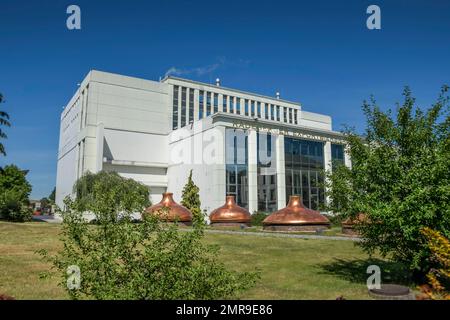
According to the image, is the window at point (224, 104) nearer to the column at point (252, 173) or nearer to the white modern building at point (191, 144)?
the white modern building at point (191, 144)

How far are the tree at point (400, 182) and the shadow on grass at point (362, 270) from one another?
0.68 metres

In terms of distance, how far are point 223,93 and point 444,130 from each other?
5645 cm

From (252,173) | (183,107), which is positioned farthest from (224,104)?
(252,173)

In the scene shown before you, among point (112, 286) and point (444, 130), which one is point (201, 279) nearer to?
point (112, 286)

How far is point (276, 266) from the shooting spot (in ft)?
38.5

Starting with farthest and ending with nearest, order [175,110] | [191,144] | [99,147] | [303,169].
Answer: [175,110] → [99,147] → [191,144] → [303,169]

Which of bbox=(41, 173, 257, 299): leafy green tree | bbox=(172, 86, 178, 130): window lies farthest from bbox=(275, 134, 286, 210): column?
bbox=(41, 173, 257, 299): leafy green tree

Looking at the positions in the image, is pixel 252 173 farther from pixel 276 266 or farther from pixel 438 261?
pixel 438 261

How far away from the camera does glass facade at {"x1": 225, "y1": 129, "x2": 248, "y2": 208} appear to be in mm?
40625

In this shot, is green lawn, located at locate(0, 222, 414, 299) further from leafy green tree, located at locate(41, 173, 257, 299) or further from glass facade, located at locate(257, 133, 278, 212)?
glass facade, located at locate(257, 133, 278, 212)

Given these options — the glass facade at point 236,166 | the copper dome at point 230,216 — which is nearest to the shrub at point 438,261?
the copper dome at point 230,216

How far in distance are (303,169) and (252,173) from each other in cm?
768

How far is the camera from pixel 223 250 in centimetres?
1509

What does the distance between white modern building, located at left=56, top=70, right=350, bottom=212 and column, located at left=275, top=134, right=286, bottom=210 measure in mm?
116
